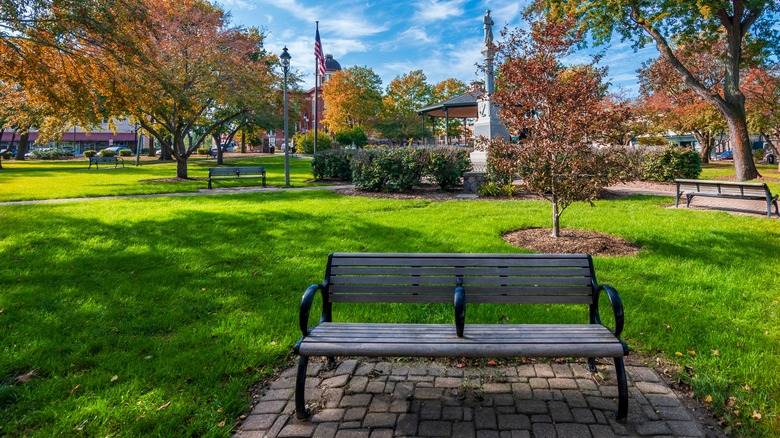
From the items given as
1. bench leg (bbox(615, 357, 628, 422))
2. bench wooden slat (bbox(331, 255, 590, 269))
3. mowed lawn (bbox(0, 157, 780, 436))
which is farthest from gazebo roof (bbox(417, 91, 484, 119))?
bench leg (bbox(615, 357, 628, 422))

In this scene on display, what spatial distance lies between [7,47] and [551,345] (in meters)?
9.93

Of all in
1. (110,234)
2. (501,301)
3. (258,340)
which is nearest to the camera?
(501,301)

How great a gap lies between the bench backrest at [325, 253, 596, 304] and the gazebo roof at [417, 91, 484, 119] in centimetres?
1899

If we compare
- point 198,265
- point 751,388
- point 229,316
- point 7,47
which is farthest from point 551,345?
point 7,47

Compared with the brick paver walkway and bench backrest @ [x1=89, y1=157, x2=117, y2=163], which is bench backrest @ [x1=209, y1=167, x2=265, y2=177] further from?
bench backrest @ [x1=89, y1=157, x2=117, y2=163]

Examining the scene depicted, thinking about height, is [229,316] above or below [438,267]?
below

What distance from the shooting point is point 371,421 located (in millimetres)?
2572

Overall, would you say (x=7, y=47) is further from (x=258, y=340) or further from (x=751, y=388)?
(x=751, y=388)

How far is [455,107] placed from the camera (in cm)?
2416

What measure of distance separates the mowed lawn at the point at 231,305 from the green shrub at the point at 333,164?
29.8 ft

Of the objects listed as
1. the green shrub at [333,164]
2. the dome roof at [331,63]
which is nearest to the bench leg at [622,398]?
the green shrub at [333,164]

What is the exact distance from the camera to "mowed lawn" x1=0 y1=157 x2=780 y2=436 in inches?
108

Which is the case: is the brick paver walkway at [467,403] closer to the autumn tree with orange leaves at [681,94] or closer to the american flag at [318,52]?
the american flag at [318,52]

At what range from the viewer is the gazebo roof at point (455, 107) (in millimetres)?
23188
